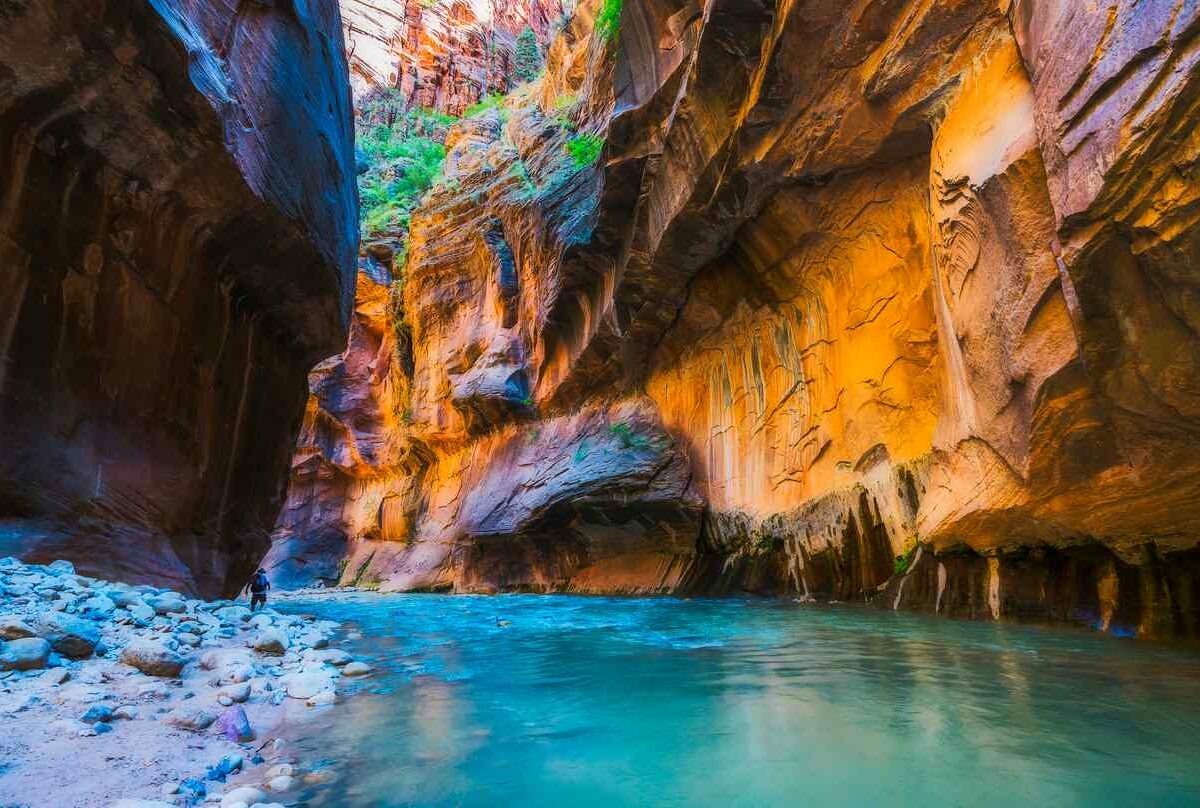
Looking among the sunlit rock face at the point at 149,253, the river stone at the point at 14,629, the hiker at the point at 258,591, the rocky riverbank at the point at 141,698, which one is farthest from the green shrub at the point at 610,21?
the river stone at the point at 14,629

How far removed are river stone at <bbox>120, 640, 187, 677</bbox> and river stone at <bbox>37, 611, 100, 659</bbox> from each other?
19 centimetres

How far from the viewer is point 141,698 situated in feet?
10.6

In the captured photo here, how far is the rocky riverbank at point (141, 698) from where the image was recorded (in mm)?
2248

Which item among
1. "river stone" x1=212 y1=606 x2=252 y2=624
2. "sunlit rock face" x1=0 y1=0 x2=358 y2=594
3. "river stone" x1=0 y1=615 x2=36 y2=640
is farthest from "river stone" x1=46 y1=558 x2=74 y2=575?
"river stone" x1=0 y1=615 x2=36 y2=640

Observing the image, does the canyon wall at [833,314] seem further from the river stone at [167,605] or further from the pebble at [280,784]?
the river stone at [167,605]

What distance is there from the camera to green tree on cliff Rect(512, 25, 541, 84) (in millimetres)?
34562

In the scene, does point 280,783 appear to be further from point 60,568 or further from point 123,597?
point 60,568

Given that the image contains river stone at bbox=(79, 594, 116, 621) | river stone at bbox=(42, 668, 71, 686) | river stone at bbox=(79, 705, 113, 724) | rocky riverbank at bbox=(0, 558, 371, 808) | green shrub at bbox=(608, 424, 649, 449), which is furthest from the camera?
green shrub at bbox=(608, 424, 649, 449)

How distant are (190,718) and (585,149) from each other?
1415 centimetres

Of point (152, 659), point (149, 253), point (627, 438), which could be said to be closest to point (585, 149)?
point (627, 438)

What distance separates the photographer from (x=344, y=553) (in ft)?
84.2

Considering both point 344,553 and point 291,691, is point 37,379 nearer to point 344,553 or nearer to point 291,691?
point 291,691

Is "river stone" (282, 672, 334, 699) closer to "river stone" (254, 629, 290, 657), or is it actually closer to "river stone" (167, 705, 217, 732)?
"river stone" (167, 705, 217, 732)

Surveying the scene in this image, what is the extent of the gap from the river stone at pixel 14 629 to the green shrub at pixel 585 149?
13.4 m
